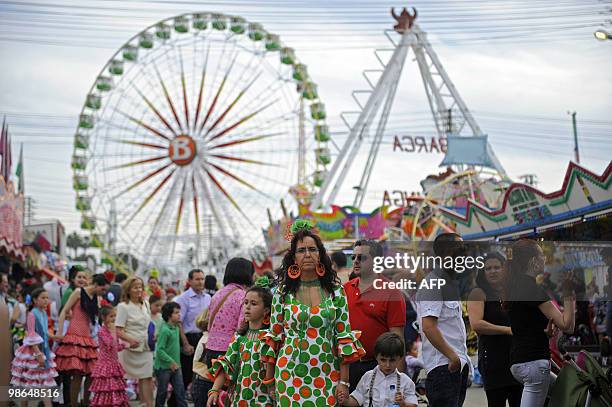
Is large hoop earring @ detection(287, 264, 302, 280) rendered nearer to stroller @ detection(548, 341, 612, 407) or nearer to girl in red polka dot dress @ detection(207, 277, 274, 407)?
girl in red polka dot dress @ detection(207, 277, 274, 407)

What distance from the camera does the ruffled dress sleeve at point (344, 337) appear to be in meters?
5.06

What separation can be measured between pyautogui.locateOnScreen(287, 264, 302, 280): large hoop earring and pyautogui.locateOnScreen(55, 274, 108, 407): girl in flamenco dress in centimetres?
488

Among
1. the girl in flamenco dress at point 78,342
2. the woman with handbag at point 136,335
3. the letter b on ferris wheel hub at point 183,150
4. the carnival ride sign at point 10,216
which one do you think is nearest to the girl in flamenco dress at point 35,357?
the girl in flamenco dress at point 78,342

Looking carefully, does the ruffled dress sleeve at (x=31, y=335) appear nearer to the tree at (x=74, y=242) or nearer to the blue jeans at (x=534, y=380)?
the blue jeans at (x=534, y=380)

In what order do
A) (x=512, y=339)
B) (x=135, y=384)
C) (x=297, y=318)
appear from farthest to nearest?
(x=135, y=384), (x=512, y=339), (x=297, y=318)

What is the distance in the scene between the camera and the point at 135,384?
1155 centimetres

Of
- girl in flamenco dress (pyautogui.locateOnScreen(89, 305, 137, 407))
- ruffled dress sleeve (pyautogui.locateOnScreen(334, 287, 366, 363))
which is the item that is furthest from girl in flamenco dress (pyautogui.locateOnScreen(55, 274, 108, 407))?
ruffled dress sleeve (pyautogui.locateOnScreen(334, 287, 366, 363))

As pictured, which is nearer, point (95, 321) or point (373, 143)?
point (95, 321)

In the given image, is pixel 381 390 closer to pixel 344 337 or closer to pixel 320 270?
pixel 344 337

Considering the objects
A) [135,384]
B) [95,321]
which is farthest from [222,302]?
[135,384]

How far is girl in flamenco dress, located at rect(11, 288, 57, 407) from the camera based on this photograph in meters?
9.31

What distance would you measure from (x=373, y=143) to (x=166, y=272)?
7.96 meters

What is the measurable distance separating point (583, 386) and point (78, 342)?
5654 mm

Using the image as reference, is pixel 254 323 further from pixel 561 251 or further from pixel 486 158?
pixel 486 158
